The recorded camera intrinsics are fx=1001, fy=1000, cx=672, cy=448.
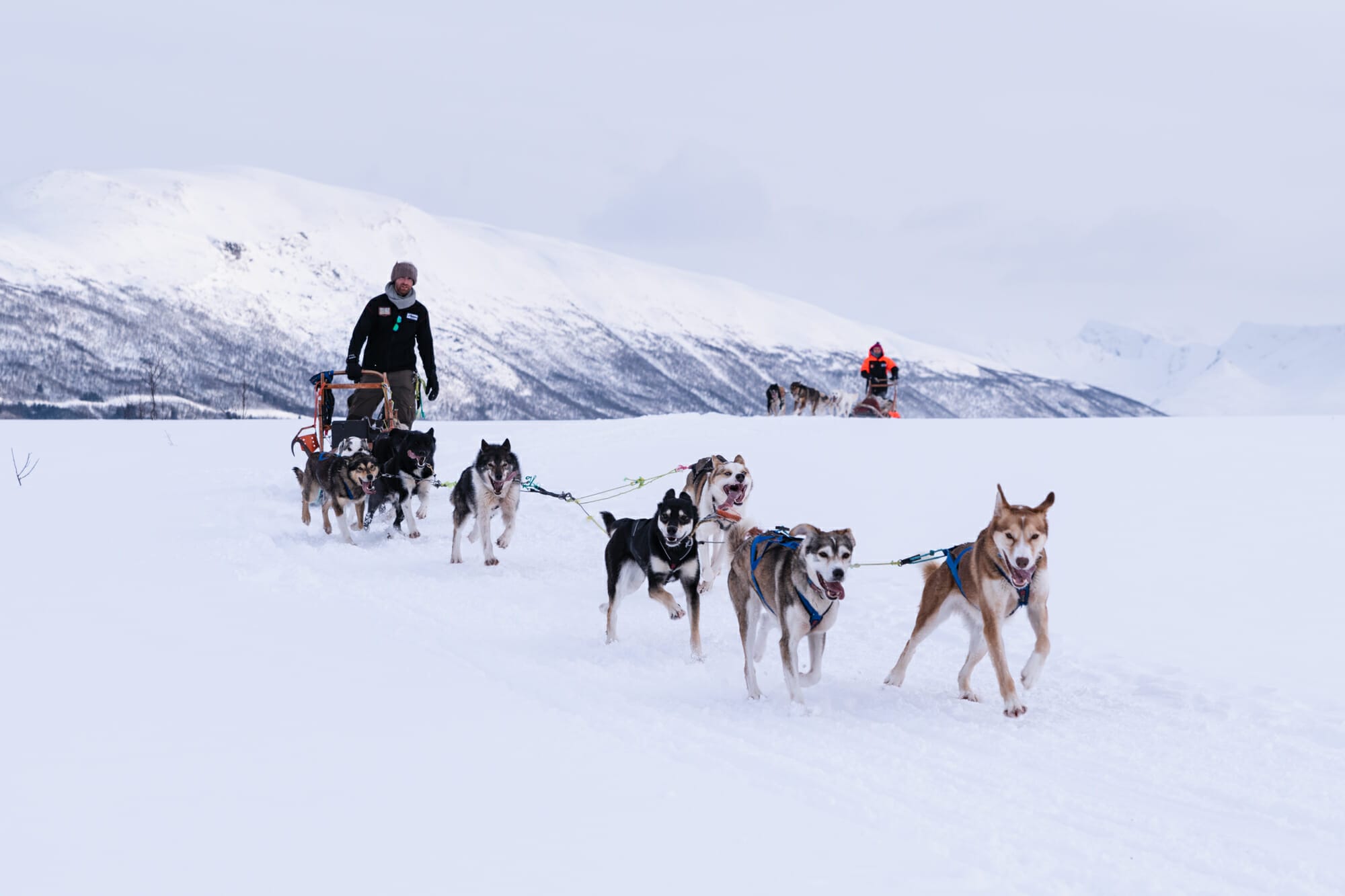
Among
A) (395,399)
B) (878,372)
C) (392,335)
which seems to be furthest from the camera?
(878,372)

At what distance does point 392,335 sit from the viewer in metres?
9.90

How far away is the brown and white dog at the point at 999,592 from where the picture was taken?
14.1ft

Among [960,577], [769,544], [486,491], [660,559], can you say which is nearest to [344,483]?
[486,491]

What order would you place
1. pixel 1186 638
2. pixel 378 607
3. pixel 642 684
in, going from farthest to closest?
pixel 378 607, pixel 1186 638, pixel 642 684

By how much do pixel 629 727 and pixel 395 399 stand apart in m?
6.94

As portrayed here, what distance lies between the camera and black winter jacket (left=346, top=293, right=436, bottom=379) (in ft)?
32.2

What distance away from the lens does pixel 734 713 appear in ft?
14.3

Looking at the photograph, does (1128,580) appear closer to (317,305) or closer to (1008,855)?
(1008,855)

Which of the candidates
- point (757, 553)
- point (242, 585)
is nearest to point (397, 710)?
point (757, 553)

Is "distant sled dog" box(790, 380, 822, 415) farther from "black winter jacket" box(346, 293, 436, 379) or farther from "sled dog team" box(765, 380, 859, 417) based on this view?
"black winter jacket" box(346, 293, 436, 379)

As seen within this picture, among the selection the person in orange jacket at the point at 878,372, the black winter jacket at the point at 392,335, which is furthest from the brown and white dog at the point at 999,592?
the person in orange jacket at the point at 878,372

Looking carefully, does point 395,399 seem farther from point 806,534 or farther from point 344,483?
point 806,534

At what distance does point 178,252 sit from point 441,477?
6307 inches

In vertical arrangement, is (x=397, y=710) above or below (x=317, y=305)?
below
